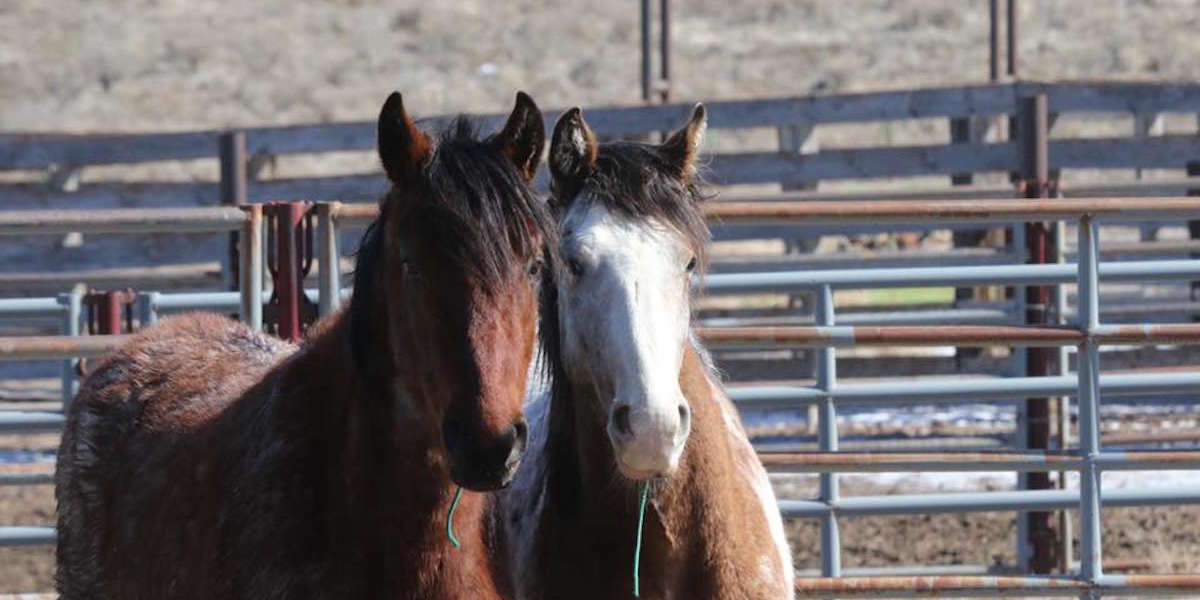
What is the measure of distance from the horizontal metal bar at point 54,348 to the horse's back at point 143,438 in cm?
74

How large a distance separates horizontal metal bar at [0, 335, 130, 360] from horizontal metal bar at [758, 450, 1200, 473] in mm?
2195

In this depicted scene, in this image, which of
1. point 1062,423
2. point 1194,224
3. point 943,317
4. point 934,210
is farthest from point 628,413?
point 1194,224

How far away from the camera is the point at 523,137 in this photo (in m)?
4.07

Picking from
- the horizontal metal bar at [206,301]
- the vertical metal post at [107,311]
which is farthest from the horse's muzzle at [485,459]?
the vertical metal post at [107,311]

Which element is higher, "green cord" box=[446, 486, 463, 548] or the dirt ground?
"green cord" box=[446, 486, 463, 548]

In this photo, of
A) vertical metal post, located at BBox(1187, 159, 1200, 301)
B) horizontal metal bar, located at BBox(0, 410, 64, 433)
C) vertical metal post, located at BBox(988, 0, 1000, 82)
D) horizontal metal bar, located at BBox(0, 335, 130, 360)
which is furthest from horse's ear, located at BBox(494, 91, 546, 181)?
vertical metal post, located at BBox(988, 0, 1000, 82)

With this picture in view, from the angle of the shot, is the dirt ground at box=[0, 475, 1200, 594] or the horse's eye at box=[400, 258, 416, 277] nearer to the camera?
the horse's eye at box=[400, 258, 416, 277]

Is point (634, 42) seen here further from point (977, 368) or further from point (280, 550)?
point (280, 550)

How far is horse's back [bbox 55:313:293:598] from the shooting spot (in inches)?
180

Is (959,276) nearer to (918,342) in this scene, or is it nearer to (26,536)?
(918,342)

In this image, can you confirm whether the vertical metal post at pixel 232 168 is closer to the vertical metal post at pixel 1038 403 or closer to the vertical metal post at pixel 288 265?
the vertical metal post at pixel 1038 403

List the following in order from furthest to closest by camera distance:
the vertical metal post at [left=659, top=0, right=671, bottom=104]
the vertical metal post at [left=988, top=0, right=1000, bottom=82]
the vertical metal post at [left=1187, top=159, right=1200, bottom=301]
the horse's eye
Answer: the vertical metal post at [left=988, top=0, right=1000, bottom=82], the vertical metal post at [left=659, top=0, right=671, bottom=104], the vertical metal post at [left=1187, top=159, right=1200, bottom=301], the horse's eye

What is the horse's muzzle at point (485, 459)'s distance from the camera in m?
3.57

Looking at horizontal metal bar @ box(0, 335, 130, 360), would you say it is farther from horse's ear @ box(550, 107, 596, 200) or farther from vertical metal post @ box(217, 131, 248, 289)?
vertical metal post @ box(217, 131, 248, 289)
